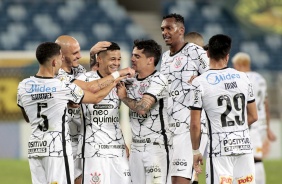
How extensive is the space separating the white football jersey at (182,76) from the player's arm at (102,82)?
90 centimetres

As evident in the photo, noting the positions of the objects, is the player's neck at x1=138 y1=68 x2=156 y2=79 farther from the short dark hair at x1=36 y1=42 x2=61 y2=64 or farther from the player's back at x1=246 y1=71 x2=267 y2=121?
the player's back at x1=246 y1=71 x2=267 y2=121

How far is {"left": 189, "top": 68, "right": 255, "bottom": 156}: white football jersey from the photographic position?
8.62 metres

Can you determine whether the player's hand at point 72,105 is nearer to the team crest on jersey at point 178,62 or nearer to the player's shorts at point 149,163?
the player's shorts at point 149,163

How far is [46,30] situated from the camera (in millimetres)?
24078

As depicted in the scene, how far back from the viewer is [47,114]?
866 centimetres

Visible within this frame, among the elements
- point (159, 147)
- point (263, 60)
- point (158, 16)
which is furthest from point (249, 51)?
point (159, 147)

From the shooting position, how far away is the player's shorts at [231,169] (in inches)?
339

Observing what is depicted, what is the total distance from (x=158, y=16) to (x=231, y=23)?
2361 millimetres

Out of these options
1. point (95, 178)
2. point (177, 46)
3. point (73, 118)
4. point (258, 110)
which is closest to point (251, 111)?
point (177, 46)

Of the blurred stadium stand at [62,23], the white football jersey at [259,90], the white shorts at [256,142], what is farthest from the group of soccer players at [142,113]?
the blurred stadium stand at [62,23]

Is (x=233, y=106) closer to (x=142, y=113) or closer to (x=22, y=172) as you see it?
(x=142, y=113)

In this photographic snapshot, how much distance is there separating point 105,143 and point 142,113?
495 mm

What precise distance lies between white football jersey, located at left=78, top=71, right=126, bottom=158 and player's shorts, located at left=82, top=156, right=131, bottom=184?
0.06m

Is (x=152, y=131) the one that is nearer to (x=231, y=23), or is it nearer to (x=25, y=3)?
(x=25, y=3)
